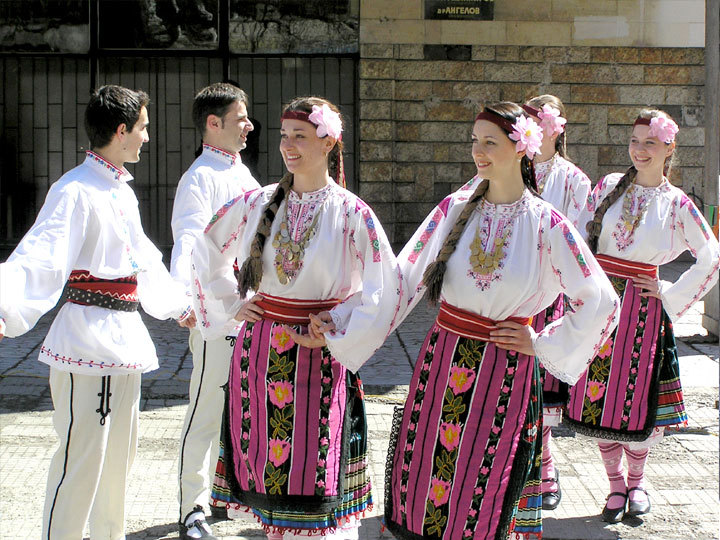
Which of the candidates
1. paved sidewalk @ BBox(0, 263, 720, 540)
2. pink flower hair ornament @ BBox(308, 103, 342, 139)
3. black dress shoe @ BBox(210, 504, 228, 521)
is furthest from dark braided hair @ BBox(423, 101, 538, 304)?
black dress shoe @ BBox(210, 504, 228, 521)

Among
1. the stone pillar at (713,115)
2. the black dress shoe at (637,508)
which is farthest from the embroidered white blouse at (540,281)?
the stone pillar at (713,115)

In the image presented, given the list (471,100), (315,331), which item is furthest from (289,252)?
(471,100)

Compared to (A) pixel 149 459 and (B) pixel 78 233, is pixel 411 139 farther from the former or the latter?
(B) pixel 78 233

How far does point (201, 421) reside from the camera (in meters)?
4.35

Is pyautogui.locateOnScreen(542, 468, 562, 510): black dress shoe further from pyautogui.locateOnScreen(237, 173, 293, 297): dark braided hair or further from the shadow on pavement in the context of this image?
pyautogui.locateOnScreen(237, 173, 293, 297): dark braided hair

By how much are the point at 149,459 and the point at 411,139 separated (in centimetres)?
727

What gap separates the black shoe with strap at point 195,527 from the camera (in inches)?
167

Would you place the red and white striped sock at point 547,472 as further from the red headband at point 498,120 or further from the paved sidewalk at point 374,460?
the red headband at point 498,120

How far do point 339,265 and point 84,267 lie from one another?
89 cm

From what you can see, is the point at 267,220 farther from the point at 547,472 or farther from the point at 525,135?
the point at 547,472

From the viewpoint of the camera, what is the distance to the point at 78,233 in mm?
3461

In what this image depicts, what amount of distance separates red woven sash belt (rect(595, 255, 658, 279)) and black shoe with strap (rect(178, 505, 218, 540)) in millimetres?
2170

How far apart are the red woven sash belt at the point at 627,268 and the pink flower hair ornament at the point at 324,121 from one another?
1780 mm

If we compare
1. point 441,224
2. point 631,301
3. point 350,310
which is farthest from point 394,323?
point 631,301
